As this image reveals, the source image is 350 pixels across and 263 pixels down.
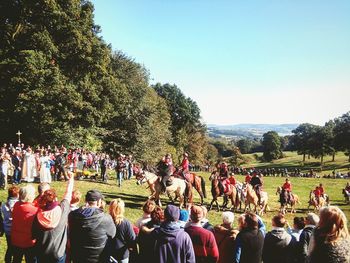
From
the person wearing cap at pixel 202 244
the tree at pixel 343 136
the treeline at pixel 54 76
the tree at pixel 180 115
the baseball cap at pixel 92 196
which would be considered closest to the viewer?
the person wearing cap at pixel 202 244

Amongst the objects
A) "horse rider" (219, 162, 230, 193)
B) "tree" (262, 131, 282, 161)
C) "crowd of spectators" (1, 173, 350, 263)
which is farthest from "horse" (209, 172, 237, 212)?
"tree" (262, 131, 282, 161)

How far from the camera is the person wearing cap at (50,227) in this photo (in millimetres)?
5855

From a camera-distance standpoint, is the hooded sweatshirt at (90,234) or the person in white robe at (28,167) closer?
the hooded sweatshirt at (90,234)

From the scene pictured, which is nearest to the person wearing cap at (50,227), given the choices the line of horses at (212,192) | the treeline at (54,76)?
the line of horses at (212,192)

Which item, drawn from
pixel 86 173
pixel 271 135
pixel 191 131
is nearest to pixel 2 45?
pixel 86 173

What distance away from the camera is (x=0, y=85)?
3100 centimetres

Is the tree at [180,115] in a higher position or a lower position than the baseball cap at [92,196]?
higher

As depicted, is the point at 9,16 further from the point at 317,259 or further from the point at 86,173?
the point at 317,259

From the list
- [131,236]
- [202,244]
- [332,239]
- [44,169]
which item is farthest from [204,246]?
[44,169]

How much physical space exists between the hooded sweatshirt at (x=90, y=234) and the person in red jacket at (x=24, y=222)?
932 mm

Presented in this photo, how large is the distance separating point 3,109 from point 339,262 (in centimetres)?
3331

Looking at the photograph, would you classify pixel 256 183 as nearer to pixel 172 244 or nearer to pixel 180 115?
pixel 172 244

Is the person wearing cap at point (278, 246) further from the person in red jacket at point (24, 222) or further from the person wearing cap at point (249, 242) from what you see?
the person in red jacket at point (24, 222)

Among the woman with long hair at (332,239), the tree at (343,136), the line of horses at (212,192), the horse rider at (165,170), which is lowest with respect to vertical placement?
the line of horses at (212,192)
